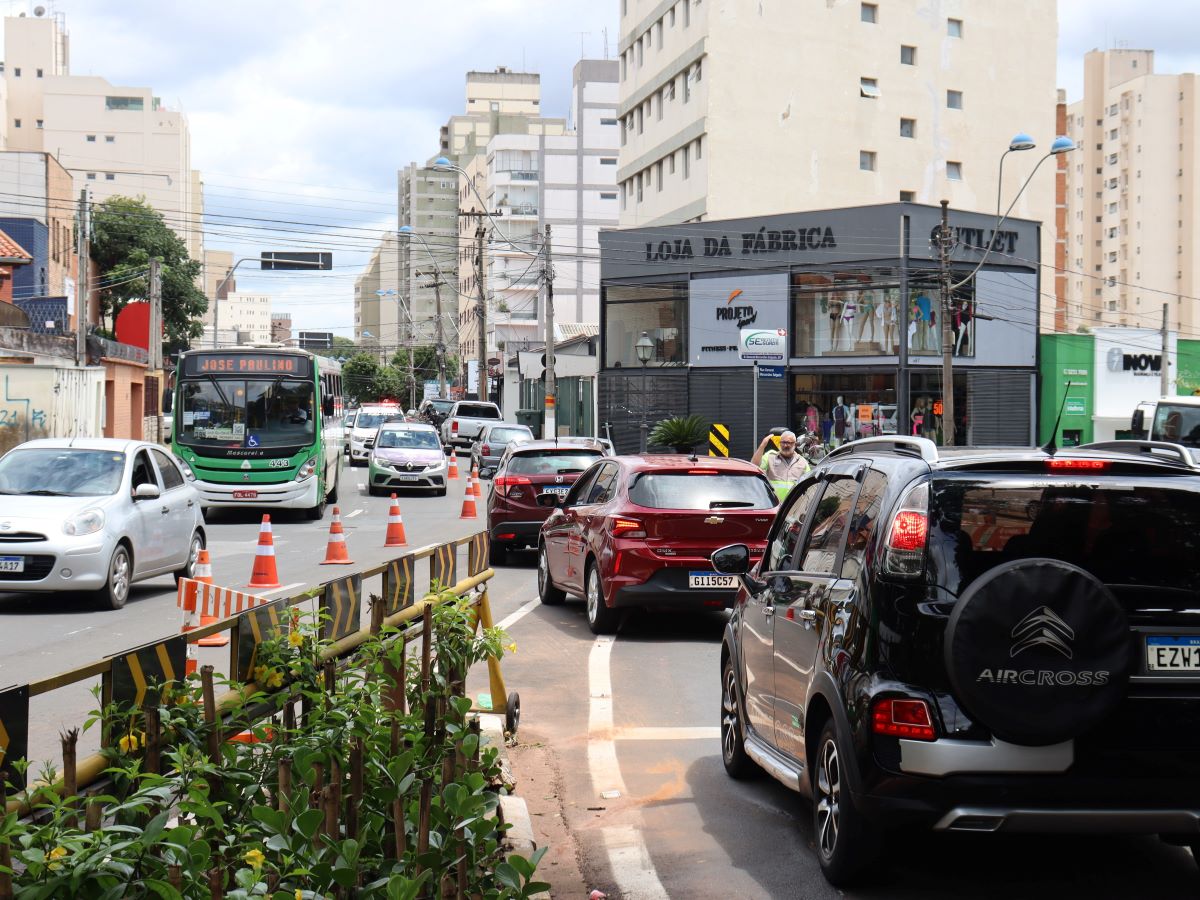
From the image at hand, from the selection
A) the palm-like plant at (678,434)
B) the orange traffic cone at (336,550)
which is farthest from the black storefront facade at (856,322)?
the orange traffic cone at (336,550)

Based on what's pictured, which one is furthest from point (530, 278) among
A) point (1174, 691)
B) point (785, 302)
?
point (1174, 691)

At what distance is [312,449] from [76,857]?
2406 centimetres

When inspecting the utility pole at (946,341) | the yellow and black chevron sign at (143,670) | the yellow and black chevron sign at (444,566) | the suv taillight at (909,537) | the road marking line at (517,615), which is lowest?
the road marking line at (517,615)

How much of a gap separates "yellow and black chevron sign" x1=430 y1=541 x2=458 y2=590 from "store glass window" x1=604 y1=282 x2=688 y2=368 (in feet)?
133

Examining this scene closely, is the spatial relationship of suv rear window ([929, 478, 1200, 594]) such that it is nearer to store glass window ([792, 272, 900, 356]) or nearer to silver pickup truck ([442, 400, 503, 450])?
store glass window ([792, 272, 900, 356])

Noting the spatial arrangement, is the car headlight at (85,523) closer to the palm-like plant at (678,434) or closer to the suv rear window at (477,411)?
the palm-like plant at (678,434)

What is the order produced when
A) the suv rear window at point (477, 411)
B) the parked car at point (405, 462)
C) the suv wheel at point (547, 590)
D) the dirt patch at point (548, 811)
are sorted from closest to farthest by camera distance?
the dirt patch at point (548, 811) → the suv wheel at point (547, 590) → the parked car at point (405, 462) → the suv rear window at point (477, 411)

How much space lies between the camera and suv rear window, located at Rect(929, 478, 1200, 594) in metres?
4.95

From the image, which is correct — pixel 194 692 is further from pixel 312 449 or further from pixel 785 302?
pixel 785 302

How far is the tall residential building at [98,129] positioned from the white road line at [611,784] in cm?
12069

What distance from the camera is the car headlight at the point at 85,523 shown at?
13.4m

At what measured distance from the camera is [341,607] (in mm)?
6066

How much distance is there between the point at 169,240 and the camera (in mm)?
81312

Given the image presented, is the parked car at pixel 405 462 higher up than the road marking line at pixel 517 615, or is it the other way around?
the parked car at pixel 405 462
